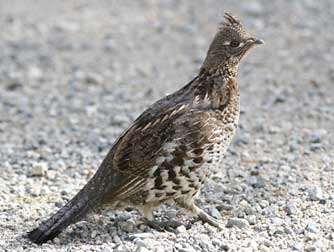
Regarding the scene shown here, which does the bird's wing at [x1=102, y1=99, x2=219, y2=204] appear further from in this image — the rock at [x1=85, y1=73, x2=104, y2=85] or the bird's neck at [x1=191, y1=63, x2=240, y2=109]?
the rock at [x1=85, y1=73, x2=104, y2=85]

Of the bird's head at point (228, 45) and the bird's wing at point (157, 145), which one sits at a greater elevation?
the bird's head at point (228, 45)

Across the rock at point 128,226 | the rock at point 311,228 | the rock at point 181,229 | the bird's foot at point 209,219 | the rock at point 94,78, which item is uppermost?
the rock at point 94,78

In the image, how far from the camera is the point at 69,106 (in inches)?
494

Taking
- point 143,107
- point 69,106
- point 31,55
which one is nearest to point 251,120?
point 143,107

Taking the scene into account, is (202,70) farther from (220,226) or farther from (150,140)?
(220,226)

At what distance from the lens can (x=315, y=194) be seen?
8.68 metres

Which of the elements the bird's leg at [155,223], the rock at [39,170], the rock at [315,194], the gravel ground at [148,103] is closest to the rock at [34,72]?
the gravel ground at [148,103]

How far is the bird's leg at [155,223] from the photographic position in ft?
26.6

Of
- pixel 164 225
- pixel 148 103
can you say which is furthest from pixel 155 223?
pixel 148 103

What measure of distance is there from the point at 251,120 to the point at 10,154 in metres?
3.13

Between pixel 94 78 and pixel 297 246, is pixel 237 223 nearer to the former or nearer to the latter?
pixel 297 246

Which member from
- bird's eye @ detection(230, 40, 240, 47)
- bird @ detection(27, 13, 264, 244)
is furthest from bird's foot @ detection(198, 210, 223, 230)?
bird's eye @ detection(230, 40, 240, 47)

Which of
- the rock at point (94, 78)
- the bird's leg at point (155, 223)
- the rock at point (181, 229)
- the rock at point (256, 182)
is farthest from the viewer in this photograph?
the rock at point (94, 78)

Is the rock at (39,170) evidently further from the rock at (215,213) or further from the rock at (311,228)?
the rock at (311,228)
